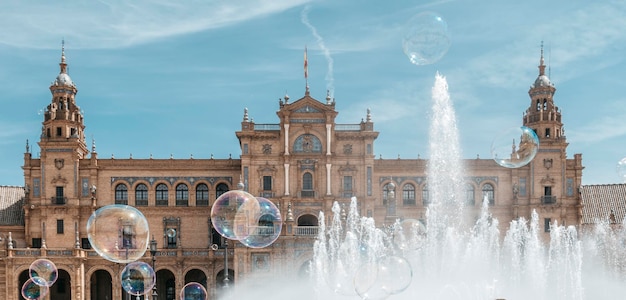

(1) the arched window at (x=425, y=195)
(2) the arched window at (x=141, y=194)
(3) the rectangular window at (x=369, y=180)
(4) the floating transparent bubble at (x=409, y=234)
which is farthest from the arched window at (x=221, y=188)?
(1) the arched window at (x=425, y=195)

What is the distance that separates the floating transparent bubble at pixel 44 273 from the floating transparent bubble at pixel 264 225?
17169mm

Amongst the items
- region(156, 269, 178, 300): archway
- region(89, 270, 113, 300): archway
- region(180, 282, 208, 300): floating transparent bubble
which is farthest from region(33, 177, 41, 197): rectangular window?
region(180, 282, 208, 300): floating transparent bubble

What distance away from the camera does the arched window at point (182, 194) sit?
7275cm

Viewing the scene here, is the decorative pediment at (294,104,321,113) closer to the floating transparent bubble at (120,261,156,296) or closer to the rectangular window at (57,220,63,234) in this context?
the rectangular window at (57,220,63,234)

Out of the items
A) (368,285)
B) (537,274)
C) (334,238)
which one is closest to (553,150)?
(537,274)

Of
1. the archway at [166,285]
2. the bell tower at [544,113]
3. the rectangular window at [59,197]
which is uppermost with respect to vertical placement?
the bell tower at [544,113]

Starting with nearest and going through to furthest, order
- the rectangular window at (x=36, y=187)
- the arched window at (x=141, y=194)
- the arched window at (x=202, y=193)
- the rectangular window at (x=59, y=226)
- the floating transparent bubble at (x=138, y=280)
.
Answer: the floating transparent bubble at (x=138, y=280) → the rectangular window at (x=59, y=226) → the rectangular window at (x=36, y=187) → the arched window at (x=141, y=194) → the arched window at (x=202, y=193)

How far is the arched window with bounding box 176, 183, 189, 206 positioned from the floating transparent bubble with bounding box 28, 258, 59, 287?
15.0m

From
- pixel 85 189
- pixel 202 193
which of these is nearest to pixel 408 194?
pixel 202 193

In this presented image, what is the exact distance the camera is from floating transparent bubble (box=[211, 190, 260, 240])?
136ft

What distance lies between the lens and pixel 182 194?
7294cm

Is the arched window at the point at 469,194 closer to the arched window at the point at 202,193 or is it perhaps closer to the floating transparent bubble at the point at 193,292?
the arched window at the point at 202,193

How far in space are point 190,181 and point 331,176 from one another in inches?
522

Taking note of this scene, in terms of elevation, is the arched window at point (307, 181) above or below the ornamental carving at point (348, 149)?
below
